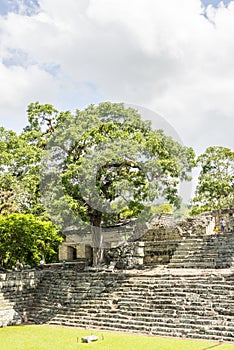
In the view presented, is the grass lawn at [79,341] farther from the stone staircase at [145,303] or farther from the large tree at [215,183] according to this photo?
the large tree at [215,183]

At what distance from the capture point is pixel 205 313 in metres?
14.4

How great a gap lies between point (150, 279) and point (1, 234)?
26.1ft

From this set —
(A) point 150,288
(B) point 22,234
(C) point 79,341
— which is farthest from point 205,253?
(B) point 22,234

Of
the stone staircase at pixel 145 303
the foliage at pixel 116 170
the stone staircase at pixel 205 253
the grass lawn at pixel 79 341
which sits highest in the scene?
the foliage at pixel 116 170

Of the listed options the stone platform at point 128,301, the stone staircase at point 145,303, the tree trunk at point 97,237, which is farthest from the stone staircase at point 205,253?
the tree trunk at point 97,237

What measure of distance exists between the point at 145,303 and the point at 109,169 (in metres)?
6.23

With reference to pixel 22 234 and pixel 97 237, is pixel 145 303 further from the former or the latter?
pixel 22 234

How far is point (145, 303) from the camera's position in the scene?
1609 centimetres

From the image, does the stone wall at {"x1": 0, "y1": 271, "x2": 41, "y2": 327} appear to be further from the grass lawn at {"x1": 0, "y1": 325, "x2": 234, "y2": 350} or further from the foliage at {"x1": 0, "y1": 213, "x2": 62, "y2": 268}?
the grass lawn at {"x1": 0, "y1": 325, "x2": 234, "y2": 350}

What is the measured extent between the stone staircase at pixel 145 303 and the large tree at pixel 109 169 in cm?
303

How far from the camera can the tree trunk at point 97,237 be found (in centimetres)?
2097

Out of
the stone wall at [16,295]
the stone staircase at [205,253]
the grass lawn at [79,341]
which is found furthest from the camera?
the stone staircase at [205,253]

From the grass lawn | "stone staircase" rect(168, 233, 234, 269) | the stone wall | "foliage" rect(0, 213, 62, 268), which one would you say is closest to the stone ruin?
"stone staircase" rect(168, 233, 234, 269)

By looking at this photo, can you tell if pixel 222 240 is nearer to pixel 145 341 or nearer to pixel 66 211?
pixel 66 211
